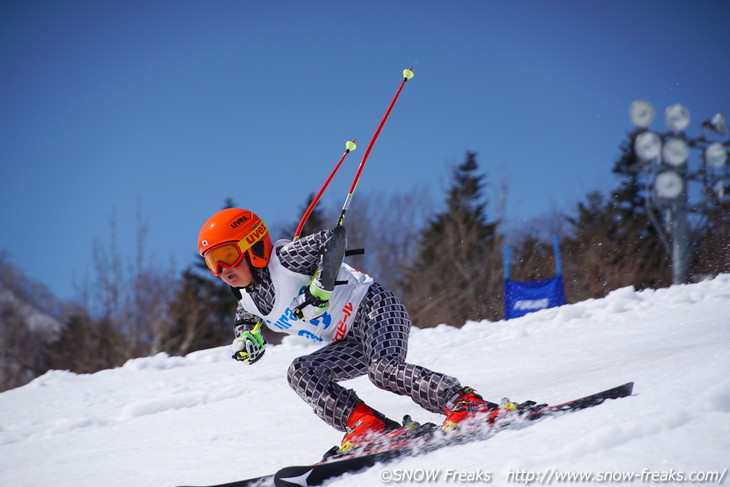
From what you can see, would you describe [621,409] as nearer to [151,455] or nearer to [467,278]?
[151,455]

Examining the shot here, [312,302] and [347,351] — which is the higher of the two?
[312,302]

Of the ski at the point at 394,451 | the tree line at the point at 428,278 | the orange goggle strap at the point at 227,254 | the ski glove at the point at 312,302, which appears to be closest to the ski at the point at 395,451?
the ski at the point at 394,451

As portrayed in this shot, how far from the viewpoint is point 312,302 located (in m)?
2.95

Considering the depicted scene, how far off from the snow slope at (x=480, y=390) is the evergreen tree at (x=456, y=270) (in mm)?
9816

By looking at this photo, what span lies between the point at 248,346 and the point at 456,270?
18273 mm

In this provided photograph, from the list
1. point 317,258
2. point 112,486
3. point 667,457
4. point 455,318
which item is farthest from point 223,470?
point 455,318

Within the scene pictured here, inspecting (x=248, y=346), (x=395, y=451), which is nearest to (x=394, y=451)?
(x=395, y=451)

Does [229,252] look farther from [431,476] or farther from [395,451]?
[431,476]

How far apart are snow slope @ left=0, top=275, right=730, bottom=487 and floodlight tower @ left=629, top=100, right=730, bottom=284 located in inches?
239

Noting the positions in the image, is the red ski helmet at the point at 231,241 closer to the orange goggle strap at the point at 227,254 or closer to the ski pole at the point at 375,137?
the orange goggle strap at the point at 227,254

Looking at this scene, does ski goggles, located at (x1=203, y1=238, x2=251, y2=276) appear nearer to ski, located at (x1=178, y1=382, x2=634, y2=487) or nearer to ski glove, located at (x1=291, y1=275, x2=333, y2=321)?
ski glove, located at (x1=291, y1=275, x2=333, y2=321)

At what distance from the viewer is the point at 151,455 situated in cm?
389

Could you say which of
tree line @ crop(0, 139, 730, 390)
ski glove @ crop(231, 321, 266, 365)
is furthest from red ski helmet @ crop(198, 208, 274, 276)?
tree line @ crop(0, 139, 730, 390)

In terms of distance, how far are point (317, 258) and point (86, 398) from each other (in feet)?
13.0
